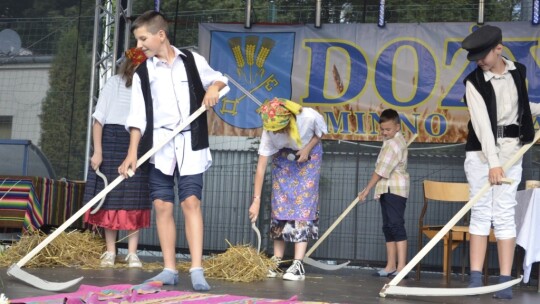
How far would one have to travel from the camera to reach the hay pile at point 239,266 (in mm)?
6172

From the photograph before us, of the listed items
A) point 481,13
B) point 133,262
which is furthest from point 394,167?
point 133,262

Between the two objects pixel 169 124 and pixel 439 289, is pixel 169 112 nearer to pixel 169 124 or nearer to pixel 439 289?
pixel 169 124

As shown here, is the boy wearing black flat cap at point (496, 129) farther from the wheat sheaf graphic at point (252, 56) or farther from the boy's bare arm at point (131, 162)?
the wheat sheaf graphic at point (252, 56)

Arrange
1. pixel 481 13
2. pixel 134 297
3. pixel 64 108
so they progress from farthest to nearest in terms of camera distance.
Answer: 1. pixel 64 108
2. pixel 481 13
3. pixel 134 297

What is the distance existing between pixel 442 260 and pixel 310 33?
2288mm

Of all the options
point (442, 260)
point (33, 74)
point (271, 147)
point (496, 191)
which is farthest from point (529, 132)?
point (33, 74)

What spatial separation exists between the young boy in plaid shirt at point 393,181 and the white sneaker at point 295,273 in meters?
1.11

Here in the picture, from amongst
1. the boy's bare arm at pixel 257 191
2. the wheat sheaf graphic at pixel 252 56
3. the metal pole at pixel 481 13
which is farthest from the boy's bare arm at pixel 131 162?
the metal pole at pixel 481 13

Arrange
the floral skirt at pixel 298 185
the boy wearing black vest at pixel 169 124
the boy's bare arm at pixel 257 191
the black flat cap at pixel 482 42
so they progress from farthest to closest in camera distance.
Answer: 1. the floral skirt at pixel 298 185
2. the boy's bare arm at pixel 257 191
3. the black flat cap at pixel 482 42
4. the boy wearing black vest at pixel 169 124

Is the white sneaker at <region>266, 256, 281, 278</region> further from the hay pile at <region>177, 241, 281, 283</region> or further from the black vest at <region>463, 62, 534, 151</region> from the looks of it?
the black vest at <region>463, 62, 534, 151</region>

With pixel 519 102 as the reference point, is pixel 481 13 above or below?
above

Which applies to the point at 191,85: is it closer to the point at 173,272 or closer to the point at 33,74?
the point at 173,272

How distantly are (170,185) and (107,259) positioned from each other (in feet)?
6.30

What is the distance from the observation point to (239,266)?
6.27m
